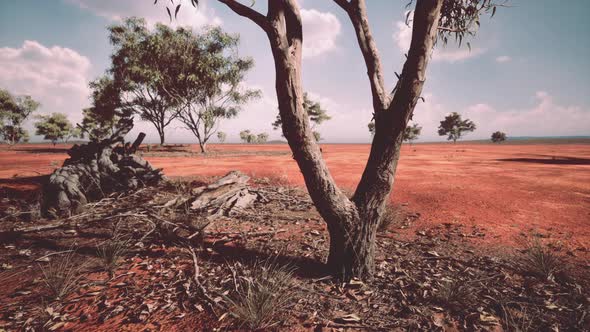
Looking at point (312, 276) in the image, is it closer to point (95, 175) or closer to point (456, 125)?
point (95, 175)

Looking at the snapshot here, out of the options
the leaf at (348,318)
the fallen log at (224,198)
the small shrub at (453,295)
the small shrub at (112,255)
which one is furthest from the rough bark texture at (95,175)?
the small shrub at (453,295)

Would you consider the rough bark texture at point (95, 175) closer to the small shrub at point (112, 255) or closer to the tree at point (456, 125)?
the small shrub at point (112, 255)

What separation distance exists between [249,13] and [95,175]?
6625 mm

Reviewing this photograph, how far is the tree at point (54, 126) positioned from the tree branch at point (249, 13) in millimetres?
65780

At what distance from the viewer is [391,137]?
8.95ft

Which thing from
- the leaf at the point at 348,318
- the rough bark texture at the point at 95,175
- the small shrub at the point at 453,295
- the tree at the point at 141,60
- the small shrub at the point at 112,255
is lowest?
the leaf at the point at 348,318

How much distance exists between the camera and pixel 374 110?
2979 mm

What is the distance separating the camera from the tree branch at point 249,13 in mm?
2521

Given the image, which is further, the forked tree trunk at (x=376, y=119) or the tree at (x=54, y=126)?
the tree at (x=54, y=126)

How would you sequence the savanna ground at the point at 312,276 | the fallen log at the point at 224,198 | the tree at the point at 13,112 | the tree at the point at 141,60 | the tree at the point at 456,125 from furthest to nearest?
the tree at the point at 456,125 < the tree at the point at 13,112 < the tree at the point at 141,60 < the fallen log at the point at 224,198 < the savanna ground at the point at 312,276

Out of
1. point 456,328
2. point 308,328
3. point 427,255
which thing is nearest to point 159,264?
point 308,328

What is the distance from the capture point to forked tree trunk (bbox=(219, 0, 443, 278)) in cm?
250

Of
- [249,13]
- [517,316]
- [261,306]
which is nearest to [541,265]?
[517,316]

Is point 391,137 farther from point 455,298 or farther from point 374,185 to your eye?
point 455,298
